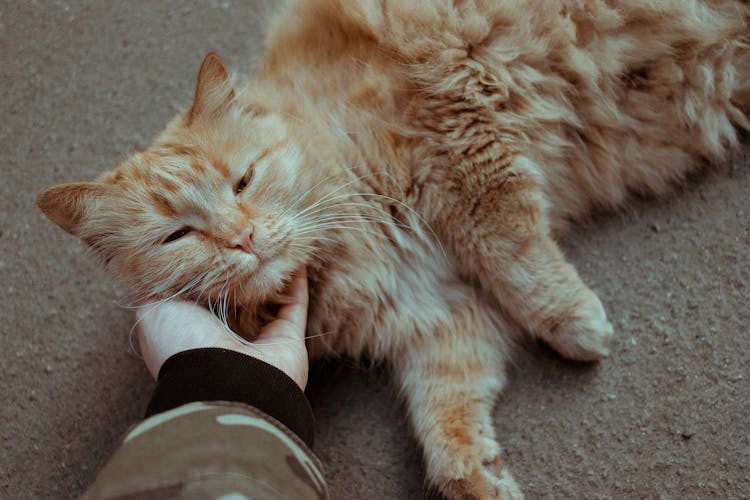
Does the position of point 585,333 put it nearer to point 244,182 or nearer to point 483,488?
point 483,488

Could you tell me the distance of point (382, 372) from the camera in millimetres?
1471

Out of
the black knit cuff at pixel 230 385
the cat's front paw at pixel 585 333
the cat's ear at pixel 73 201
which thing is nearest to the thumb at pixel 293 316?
the black knit cuff at pixel 230 385

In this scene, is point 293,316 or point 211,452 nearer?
point 211,452

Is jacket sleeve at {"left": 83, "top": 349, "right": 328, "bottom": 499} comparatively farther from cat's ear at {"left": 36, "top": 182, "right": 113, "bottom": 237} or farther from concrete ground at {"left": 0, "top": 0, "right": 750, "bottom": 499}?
concrete ground at {"left": 0, "top": 0, "right": 750, "bottom": 499}

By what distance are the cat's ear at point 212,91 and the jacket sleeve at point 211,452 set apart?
551mm

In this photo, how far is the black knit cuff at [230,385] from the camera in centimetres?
98

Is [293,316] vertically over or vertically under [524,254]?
over

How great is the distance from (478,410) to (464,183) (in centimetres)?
51

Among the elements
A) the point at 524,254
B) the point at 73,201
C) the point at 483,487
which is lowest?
the point at 483,487

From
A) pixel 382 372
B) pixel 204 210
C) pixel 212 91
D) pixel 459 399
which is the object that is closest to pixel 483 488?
pixel 459 399

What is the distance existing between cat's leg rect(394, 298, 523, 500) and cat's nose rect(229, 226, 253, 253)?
1.59 feet

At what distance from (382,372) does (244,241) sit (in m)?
0.57

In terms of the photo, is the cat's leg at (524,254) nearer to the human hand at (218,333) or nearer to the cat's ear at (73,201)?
the human hand at (218,333)

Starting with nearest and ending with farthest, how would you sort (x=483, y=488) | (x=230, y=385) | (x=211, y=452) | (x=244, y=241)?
1. (x=211, y=452)
2. (x=230, y=385)
3. (x=244, y=241)
4. (x=483, y=488)
